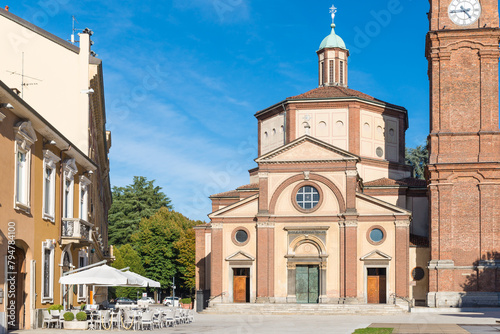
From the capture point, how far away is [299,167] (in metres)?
49.7

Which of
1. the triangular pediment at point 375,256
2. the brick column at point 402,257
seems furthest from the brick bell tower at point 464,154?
the triangular pediment at point 375,256

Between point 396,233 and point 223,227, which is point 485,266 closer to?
point 396,233

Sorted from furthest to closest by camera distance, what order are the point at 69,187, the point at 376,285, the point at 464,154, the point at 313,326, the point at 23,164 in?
the point at 376,285
the point at 464,154
the point at 313,326
the point at 69,187
the point at 23,164

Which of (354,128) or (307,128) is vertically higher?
(307,128)

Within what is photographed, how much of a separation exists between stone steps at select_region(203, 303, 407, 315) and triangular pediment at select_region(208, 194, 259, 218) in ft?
21.7

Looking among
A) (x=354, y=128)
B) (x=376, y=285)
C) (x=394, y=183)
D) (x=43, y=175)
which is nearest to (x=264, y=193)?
(x=354, y=128)

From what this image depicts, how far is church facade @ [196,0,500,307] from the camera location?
1815 inches

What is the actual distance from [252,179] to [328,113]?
8.81 meters

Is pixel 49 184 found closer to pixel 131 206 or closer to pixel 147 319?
pixel 147 319

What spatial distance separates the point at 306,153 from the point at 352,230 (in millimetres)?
6256

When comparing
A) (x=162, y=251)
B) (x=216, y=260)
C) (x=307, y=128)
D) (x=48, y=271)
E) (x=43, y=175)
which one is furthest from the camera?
(x=162, y=251)

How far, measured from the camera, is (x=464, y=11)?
48094mm

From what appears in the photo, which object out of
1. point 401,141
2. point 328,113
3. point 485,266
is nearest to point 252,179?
point 328,113

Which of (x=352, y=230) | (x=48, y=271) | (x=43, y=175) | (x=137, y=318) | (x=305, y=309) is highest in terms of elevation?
(x=43, y=175)
